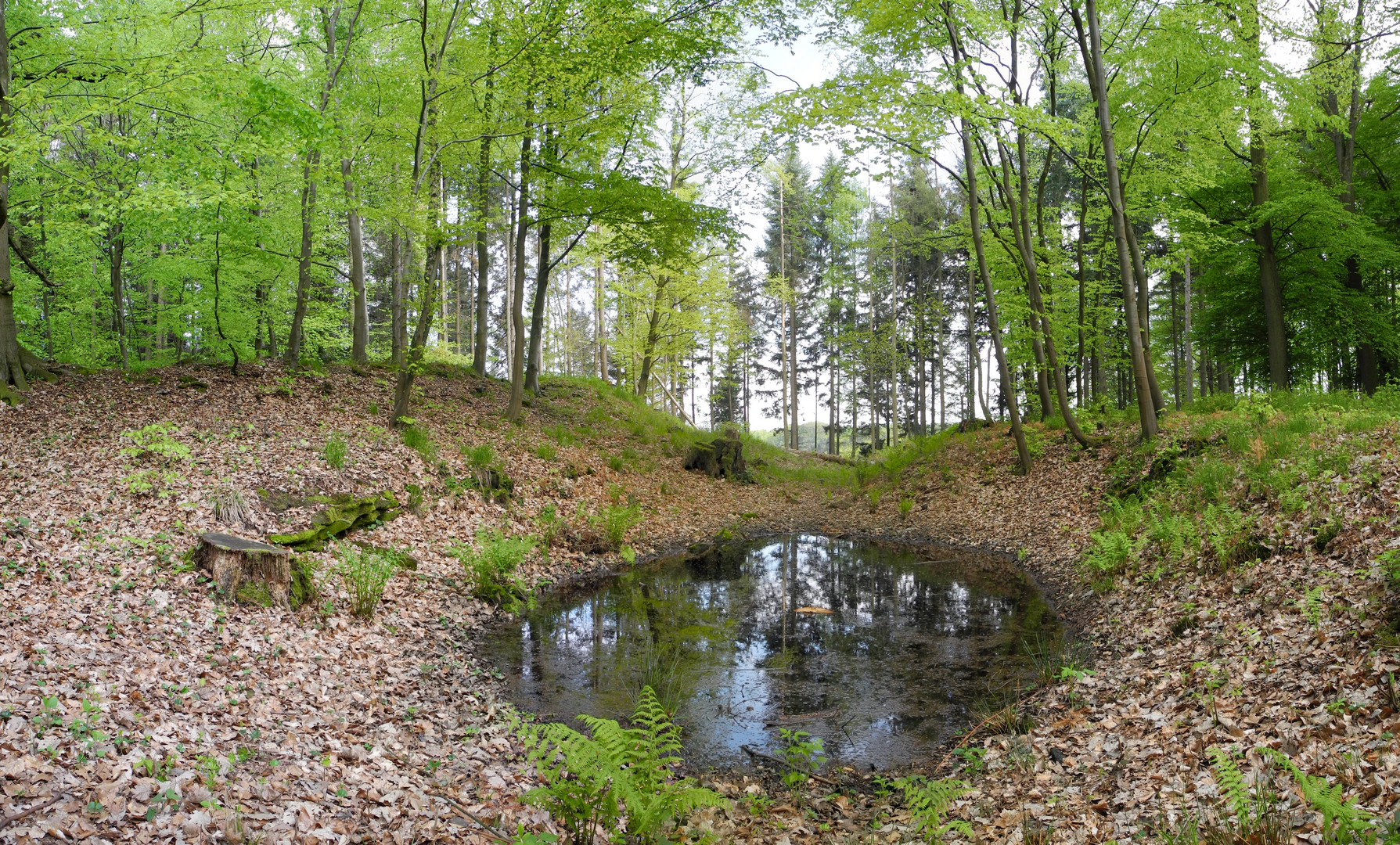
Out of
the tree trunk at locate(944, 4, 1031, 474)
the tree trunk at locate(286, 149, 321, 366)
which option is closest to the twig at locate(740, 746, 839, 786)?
the tree trunk at locate(944, 4, 1031, 474)

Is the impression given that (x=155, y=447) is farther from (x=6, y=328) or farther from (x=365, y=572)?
(x=6, y=328)

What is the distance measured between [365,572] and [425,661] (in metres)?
1.42

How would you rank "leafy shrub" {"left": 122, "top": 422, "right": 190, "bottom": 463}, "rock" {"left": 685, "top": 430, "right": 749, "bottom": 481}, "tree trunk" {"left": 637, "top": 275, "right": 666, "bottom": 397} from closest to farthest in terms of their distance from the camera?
"leafy shrub" {"left": 122, "top": 422, "right": 190, "bottom": 463} < "rock" {"left": 685, "top": 430, "right": 749, "bottom": 481} < "tree trunk" {"left": 637, "top": 275, "right": 666, "bottom": 397}

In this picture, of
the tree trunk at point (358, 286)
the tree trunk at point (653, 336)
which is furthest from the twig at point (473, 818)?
the tree trunk at point (653, 336)

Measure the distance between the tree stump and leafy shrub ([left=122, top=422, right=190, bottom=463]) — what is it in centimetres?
269

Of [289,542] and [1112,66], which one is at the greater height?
[1112,66]

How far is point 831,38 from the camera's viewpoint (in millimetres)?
15164

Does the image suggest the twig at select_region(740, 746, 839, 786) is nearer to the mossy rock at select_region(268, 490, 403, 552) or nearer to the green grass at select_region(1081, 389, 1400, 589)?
the green grass at select_region(1081, 389, 1400, 589)

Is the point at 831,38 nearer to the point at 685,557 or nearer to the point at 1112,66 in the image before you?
the point at 1112,66

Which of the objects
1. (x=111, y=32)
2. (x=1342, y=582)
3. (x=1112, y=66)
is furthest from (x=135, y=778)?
(x=1112, y=66)

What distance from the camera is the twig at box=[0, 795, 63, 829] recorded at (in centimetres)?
302

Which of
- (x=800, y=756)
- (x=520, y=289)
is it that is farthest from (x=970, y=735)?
(x=520, y=289)

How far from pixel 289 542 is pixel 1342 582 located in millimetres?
10440

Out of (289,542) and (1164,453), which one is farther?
(1164,453)
